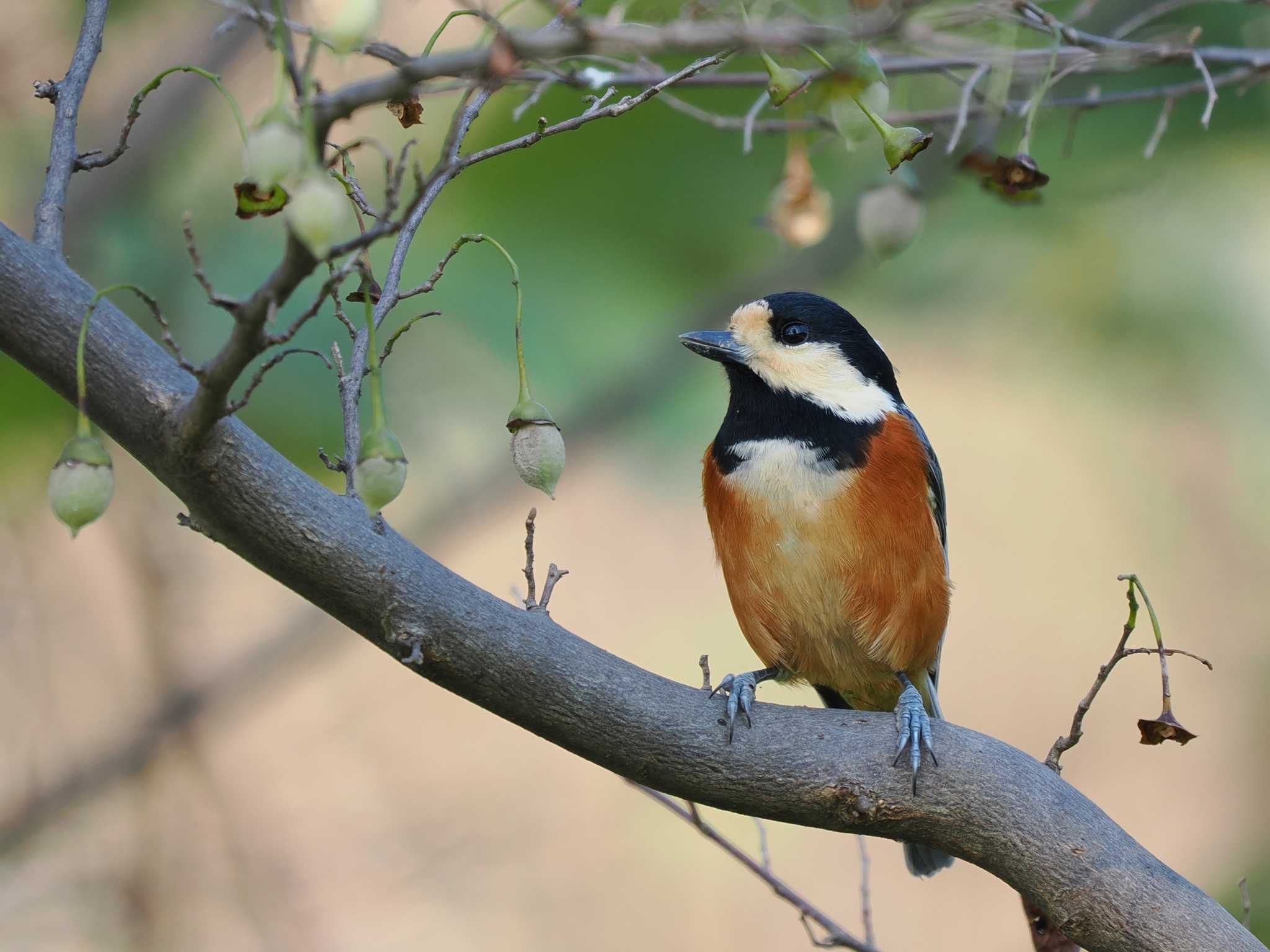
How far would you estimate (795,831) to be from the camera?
6.49 m

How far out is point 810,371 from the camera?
3725 mm

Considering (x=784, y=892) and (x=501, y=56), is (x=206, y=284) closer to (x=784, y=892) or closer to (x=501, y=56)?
(x=501, y=56)

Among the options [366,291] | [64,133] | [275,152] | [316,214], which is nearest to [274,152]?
[275,152]

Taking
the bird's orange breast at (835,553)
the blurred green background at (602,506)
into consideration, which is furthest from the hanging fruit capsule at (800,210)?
the bird's orange breast at (835,553)

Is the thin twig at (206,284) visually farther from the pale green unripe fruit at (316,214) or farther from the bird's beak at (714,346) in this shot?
the bird's beak at (714,346)

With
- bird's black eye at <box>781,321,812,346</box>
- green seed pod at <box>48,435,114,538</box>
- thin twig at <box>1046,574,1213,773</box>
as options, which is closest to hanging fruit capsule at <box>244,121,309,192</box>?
green seed pod at <box>48,435,114,538</box>

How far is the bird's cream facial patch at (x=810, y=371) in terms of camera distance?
3697mm

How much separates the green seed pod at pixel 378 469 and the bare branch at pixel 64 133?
2.43 feet

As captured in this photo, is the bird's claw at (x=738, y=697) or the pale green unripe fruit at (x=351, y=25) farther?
the bird's claw at (x=738, y=697)

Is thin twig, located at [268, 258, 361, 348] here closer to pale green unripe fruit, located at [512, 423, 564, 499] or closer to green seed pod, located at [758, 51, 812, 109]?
pale green unripe fruit, located at [512, 423, 564, 499]

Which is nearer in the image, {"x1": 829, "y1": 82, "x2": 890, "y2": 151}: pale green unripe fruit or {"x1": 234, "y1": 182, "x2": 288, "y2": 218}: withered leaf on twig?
{"x1": 234, "y1": 182, "x2": 288, "y2": 218}: withered leaf on twig

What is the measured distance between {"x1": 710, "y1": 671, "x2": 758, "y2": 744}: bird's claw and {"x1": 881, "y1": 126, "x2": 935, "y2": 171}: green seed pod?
1.10 m

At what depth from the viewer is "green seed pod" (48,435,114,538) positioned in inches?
72.4

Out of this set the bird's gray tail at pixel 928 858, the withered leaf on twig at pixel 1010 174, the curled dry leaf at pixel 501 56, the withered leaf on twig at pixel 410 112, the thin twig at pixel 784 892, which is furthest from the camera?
the bird's gray tail at pixel 928 858
